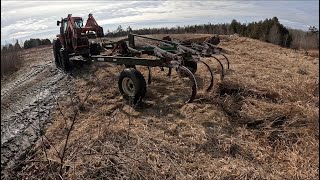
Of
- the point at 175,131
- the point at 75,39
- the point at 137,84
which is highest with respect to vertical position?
the point at 75,39

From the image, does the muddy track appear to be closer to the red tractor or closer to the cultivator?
the red tractor

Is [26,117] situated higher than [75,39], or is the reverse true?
[75,39]

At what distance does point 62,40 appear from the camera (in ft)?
38.3

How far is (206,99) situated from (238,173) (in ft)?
9.05

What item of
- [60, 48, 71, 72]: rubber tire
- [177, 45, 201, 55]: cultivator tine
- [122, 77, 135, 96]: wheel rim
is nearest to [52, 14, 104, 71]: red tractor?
[60, 48, 71, 72]: rubber tire

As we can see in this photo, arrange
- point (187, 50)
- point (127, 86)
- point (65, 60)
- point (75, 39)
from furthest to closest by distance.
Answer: point (65, 60), point (75, 39), point (187, 50), point (127, 86)

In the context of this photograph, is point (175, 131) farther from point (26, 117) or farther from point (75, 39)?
point (75, 39)

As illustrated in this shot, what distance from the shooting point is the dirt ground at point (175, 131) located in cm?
450

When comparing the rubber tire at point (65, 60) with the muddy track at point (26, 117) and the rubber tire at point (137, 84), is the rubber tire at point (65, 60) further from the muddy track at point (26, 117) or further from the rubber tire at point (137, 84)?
the rubber tire at point (137, 84)

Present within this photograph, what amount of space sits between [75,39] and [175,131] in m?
6.31

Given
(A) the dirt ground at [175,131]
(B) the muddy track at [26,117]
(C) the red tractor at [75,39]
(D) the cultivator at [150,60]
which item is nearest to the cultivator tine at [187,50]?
(D) the cultivator at [150,60]

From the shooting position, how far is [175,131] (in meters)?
5.77

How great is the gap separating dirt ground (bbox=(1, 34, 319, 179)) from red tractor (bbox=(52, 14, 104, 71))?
2.08 metres

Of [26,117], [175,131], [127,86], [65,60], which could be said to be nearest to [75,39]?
[65,60]
